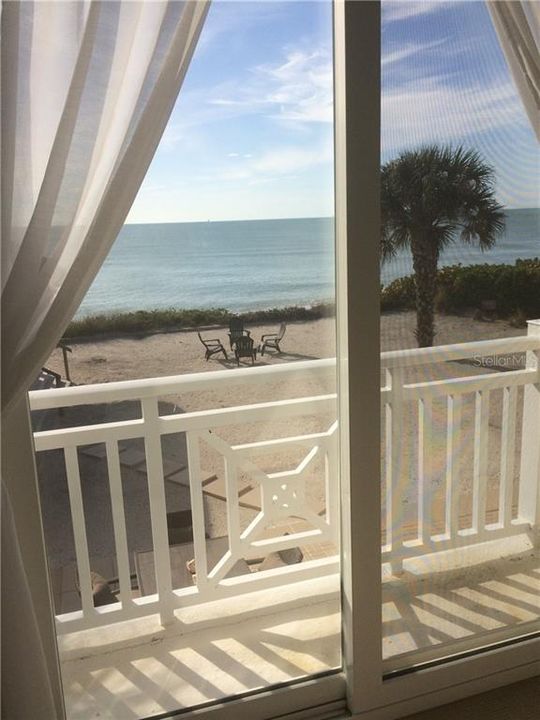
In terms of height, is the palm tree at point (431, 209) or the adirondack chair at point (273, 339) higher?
the palm tree at point (431, 209)

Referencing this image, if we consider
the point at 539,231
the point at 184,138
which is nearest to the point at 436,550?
the point at 539,231

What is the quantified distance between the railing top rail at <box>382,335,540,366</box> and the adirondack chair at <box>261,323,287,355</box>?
0.98ft

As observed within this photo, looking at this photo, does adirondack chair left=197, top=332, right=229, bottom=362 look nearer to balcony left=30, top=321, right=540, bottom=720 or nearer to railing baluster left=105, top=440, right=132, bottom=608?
balcony left=30, top=321, right=540, bottom=720

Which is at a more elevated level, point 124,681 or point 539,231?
point 539,231

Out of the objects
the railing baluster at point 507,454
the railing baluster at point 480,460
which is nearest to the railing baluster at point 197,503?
the railing baluster at point 480,460

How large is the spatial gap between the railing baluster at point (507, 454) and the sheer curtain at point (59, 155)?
1339 millimetres

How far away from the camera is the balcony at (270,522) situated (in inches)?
71.3

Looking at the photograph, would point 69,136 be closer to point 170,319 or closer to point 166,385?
point 170,319

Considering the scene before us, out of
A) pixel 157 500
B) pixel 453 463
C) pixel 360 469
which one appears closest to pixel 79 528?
pixel 157 500

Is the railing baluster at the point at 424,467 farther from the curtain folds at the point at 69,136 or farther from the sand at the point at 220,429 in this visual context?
the curtain folds at the point at 69,136

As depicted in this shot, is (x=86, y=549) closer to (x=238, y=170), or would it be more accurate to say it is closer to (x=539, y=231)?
(x=238, y=170)

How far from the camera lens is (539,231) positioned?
73.7 inches

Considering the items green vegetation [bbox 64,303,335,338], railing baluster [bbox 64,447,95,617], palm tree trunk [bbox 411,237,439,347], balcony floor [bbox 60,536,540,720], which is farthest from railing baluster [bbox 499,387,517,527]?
railing baluster [bbox 64,447,95,617]

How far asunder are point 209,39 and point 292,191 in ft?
1.41
